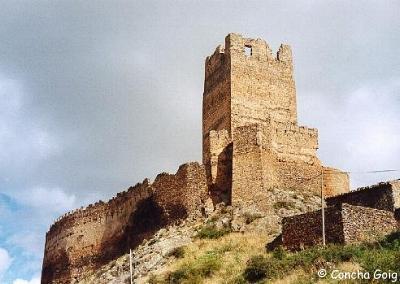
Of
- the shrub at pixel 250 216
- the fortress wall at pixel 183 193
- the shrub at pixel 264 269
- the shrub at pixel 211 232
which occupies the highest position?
the fortress wall at pixel 183 193

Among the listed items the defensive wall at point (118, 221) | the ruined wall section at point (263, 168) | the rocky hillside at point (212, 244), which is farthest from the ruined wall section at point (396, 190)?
the defensive wall at point (118, 221)

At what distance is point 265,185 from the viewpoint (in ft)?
100.0

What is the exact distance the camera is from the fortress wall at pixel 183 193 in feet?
103

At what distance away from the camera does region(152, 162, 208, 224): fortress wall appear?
31.4 meters

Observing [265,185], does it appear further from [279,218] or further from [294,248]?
[294,248]

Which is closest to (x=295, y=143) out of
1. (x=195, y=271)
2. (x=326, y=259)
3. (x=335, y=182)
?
(x=335, y=182)

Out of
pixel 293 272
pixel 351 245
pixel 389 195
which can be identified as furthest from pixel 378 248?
pixel 389 195

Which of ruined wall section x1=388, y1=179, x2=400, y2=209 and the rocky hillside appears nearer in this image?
the rocky hillside

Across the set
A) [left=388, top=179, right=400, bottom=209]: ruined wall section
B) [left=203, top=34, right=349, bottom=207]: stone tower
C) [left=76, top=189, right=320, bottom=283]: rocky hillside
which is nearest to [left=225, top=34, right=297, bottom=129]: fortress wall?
[left=203, top=34, right=349, bottom=207]: stone tower

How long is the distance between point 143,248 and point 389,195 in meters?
11.3

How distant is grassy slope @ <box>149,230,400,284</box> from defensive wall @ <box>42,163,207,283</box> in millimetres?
4410

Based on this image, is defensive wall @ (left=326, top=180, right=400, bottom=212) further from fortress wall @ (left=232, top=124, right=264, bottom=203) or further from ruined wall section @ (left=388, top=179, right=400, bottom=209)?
fortress wall @ (left=232, top=124, right=264, bottom=203)

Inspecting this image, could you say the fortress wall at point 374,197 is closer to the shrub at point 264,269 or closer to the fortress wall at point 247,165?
the fortress wall at point 247,165

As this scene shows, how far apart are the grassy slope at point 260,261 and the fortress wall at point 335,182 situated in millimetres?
7739
